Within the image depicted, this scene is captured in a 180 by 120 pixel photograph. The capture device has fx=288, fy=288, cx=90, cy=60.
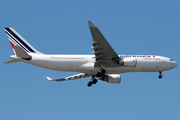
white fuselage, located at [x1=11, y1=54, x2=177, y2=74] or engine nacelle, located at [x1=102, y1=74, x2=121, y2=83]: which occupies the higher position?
white fuselage, located at [x1=11, y1=54, x2=177, y2=74]

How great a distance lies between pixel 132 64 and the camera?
36969 mm

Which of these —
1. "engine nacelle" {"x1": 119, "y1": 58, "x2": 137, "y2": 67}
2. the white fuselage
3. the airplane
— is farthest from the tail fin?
"engine nacelle" {"x1": 119, "y1": 58, "x2": 137, "y2": 67}

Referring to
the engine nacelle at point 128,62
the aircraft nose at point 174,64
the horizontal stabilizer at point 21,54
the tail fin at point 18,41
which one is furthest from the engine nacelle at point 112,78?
the horizontal stabilizer at point 21,54

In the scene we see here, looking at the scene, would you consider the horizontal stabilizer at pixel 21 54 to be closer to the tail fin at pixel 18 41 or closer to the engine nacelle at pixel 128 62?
the tail fin at pixel 18 41

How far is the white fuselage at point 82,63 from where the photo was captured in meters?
38.2

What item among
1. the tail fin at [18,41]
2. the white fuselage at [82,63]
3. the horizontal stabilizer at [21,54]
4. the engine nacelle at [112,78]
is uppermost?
the tail fin at [18,41]

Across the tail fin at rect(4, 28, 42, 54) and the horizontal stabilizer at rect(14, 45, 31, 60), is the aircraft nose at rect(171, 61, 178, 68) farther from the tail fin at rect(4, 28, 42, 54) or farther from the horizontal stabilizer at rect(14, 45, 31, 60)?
the horizontal stabilizer at rect(14, 45, 31, 60)

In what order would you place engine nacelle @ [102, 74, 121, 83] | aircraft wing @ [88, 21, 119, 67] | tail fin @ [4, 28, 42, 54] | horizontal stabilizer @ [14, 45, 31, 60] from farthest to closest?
engine nacelle @ [102, 74, 121, 83]
tail fin @ [4, 28, 42, 54]
horizontal stabilizer @ [14, 45, 31, 60]
aircraft wing @ [88, 21, 119, 67]

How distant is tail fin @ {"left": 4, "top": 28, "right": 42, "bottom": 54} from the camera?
40.3m

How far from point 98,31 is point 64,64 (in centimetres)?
815

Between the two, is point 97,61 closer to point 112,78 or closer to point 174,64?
point 112,78

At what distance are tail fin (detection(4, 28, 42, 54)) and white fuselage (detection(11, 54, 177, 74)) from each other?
6.37ft

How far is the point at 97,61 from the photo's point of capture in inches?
1484

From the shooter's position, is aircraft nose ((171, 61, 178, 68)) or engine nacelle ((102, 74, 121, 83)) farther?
aircraft nose ((171, 61, 178, 68))
